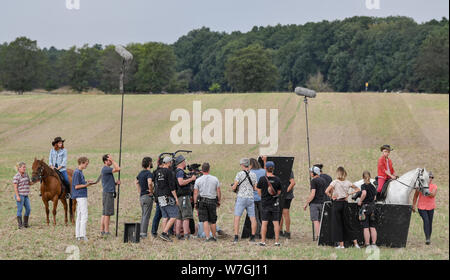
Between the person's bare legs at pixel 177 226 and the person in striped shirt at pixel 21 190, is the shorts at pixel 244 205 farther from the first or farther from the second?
the person in striped shirt at pixel 21 190

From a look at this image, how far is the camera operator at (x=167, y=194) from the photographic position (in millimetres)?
14875

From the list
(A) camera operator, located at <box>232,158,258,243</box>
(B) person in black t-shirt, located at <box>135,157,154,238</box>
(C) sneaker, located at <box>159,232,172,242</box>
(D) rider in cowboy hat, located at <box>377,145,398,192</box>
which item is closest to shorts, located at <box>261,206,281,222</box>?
(A) camera operator, located at <box>232,158,258,243</box>

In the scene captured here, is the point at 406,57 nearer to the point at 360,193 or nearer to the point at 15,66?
the point at 15,66

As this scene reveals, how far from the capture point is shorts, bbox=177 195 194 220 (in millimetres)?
15523

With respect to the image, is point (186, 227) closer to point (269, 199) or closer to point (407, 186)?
point (269, 199)

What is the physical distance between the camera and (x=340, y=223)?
14148mm

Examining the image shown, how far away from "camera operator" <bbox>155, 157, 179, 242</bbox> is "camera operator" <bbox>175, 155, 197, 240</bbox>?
12.2 inches

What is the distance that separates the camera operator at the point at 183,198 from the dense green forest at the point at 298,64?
85.5 m

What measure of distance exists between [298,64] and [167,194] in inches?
4611

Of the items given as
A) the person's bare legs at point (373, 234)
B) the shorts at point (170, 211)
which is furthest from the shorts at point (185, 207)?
the person's bare legs at point (373, 234)

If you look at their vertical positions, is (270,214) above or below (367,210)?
below

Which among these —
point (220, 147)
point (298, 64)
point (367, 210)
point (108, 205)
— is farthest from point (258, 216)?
point (298, 64)

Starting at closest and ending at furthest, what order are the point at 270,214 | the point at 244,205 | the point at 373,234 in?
the point at 373,234, the point at 270,214, the point at 244,205
